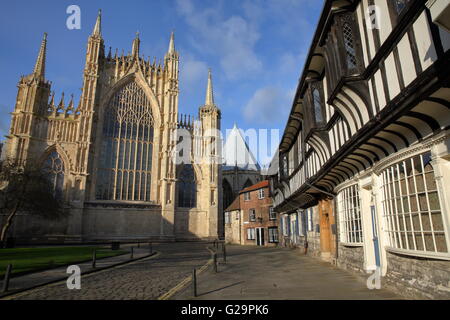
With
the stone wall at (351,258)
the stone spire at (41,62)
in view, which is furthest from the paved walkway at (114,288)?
the stone spire at (41,62)

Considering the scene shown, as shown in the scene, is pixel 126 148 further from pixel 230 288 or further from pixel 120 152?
pixel 230 288

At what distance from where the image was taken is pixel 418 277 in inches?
207

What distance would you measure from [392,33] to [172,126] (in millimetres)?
37046

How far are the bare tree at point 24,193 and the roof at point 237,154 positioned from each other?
4453 centimetres

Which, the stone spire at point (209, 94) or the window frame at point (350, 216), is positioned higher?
the stone spire at point (209, 94)

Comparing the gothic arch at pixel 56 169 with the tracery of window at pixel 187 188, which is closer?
the gothic arch at pixel 56 169

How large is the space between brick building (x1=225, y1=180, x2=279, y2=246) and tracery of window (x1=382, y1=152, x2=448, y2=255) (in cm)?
2361

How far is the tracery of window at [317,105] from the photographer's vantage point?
1070 cm

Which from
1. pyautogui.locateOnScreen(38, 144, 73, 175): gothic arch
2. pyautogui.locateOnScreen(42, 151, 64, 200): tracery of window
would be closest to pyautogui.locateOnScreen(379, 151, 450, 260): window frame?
pyautogui.locateOnScreen(42, 151, 64, 200): tracery of window

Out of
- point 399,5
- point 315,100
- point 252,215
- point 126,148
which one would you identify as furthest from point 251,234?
point 399,5

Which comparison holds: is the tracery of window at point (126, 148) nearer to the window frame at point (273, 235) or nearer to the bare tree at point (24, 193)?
the bare tree at point (24, 193)

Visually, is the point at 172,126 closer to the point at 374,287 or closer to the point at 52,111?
the point at 52,111

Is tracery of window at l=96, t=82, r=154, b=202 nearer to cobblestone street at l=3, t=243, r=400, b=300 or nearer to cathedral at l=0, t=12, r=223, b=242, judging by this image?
cathedral at l=0, t=12, r=223, b=242

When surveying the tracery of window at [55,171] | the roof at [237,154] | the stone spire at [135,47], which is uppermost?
the stone spire at [135,47]
